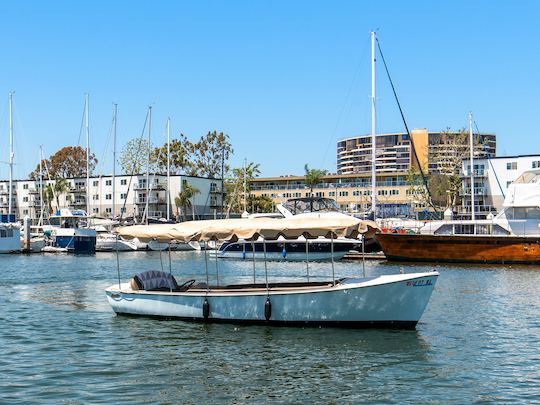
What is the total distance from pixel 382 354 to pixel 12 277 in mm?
34969

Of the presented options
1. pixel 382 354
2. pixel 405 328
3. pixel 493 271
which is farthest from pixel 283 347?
pixel 493 271

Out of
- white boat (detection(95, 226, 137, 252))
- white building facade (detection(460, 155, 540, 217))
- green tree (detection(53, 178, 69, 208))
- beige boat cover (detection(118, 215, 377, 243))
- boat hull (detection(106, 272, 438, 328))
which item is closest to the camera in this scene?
boat hull (detection(106, 272, 438, 328))

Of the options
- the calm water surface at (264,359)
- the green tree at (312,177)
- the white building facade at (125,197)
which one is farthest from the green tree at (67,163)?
the calm water surface at (264,359)

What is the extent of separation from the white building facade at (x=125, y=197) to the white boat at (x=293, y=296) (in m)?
92.1

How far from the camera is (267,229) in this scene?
2328cm

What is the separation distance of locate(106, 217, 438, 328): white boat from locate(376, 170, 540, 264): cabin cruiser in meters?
34.7

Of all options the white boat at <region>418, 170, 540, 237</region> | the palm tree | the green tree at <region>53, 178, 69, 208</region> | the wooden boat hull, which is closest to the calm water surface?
the wooden boat hull

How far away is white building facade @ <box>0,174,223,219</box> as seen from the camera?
124875 millimetres

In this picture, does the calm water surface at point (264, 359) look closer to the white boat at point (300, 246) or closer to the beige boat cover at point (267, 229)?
the beige boat cover at point (267, 229)

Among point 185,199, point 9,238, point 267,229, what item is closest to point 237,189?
point 185,199

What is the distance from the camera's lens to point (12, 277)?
47.9 meters

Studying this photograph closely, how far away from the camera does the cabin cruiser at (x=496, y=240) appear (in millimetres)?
55312

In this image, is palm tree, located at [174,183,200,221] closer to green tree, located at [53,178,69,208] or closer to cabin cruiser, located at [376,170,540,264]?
green tree, located at [53,178,69,208]

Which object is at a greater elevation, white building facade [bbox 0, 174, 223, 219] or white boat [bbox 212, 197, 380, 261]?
white building facade [bbox 0, 174, 223, 219]
